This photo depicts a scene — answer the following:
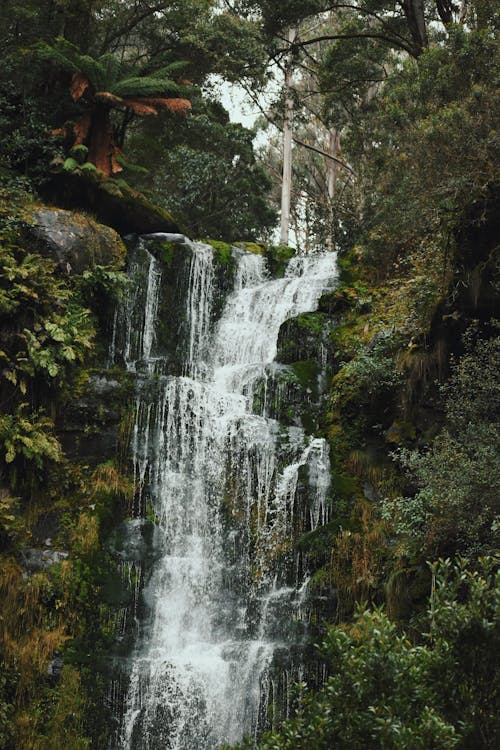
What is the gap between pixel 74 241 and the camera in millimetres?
15367

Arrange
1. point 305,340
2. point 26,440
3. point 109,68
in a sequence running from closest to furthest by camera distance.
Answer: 1. point 26,440
2. point 305,340
3. point 109,68

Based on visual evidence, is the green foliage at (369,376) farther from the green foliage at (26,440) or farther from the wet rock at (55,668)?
the wet rock at (55,668)

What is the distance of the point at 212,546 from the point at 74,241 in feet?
24.1

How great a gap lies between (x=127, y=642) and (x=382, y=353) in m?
6.42

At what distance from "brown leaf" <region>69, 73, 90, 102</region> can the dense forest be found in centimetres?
15

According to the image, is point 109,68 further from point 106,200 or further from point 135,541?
point 135,541

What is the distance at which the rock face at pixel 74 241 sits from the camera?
14953mm

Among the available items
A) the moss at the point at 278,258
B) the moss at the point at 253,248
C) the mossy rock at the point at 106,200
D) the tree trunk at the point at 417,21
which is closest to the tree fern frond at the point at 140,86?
the mossy rock at the point at 106,200

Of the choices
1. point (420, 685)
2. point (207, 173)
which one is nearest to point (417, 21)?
point (207, 173)

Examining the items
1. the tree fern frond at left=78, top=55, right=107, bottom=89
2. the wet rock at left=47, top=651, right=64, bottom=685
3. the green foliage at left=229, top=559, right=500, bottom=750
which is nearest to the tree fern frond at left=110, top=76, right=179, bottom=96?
the tree fern frond at left=78, top=55, right=107, bottom=89

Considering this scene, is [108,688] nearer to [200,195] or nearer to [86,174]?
[86,174]

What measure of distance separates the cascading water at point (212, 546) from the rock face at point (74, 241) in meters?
1.94

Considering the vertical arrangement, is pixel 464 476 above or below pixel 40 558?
above

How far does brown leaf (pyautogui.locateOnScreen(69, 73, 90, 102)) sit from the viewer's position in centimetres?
1723
